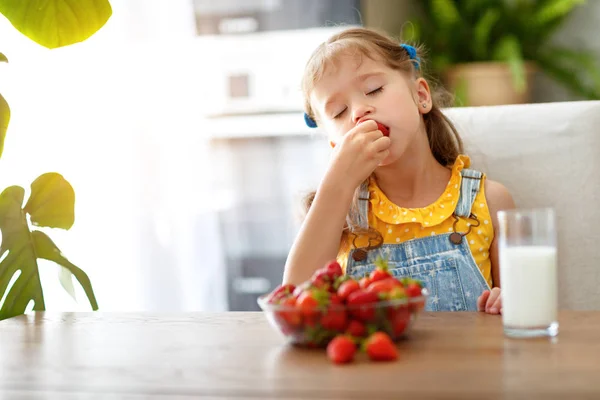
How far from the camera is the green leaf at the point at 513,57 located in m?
3.35

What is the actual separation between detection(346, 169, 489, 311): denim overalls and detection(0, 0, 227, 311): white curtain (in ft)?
2.83

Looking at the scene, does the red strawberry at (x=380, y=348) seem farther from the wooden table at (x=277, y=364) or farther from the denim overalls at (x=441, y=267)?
the denim overalls at (x=441, y=267)

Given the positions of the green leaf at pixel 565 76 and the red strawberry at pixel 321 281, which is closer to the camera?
the red strawberry at pixel 321 281

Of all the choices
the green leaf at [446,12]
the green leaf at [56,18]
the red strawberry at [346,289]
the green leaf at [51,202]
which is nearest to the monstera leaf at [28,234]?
the green leaf at [51,202]

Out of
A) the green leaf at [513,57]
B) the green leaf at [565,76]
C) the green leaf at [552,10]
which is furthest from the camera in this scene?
the green leaf at [565,76]

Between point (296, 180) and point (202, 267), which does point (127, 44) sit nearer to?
point (202, 267)

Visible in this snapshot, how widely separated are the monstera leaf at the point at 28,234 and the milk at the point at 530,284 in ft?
2.94

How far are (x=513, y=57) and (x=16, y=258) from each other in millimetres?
2425

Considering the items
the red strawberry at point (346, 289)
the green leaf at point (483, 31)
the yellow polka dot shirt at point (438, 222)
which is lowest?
the red strawberry at point (346, 289)

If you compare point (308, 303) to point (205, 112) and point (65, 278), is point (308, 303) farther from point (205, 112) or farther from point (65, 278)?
point (205, 112)

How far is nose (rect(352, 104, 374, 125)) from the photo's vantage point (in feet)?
5.09

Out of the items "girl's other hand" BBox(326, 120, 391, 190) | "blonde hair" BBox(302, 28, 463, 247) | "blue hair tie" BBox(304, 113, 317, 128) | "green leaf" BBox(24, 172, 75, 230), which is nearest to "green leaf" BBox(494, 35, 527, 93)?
"blonde hair" BBox(302, 28, 463, 247)

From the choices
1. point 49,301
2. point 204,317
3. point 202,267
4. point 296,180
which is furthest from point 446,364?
A: point 296,180

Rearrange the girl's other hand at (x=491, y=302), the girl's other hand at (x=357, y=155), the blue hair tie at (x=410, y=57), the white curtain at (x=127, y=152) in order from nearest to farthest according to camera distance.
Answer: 1. the girl's other hand at (x=491, y=302)
2. the girl's other hand at (x=357, y=155)
3. the blue hair tie at (x=410, y=57)
4. the white curtain at (x=127, y=152)
